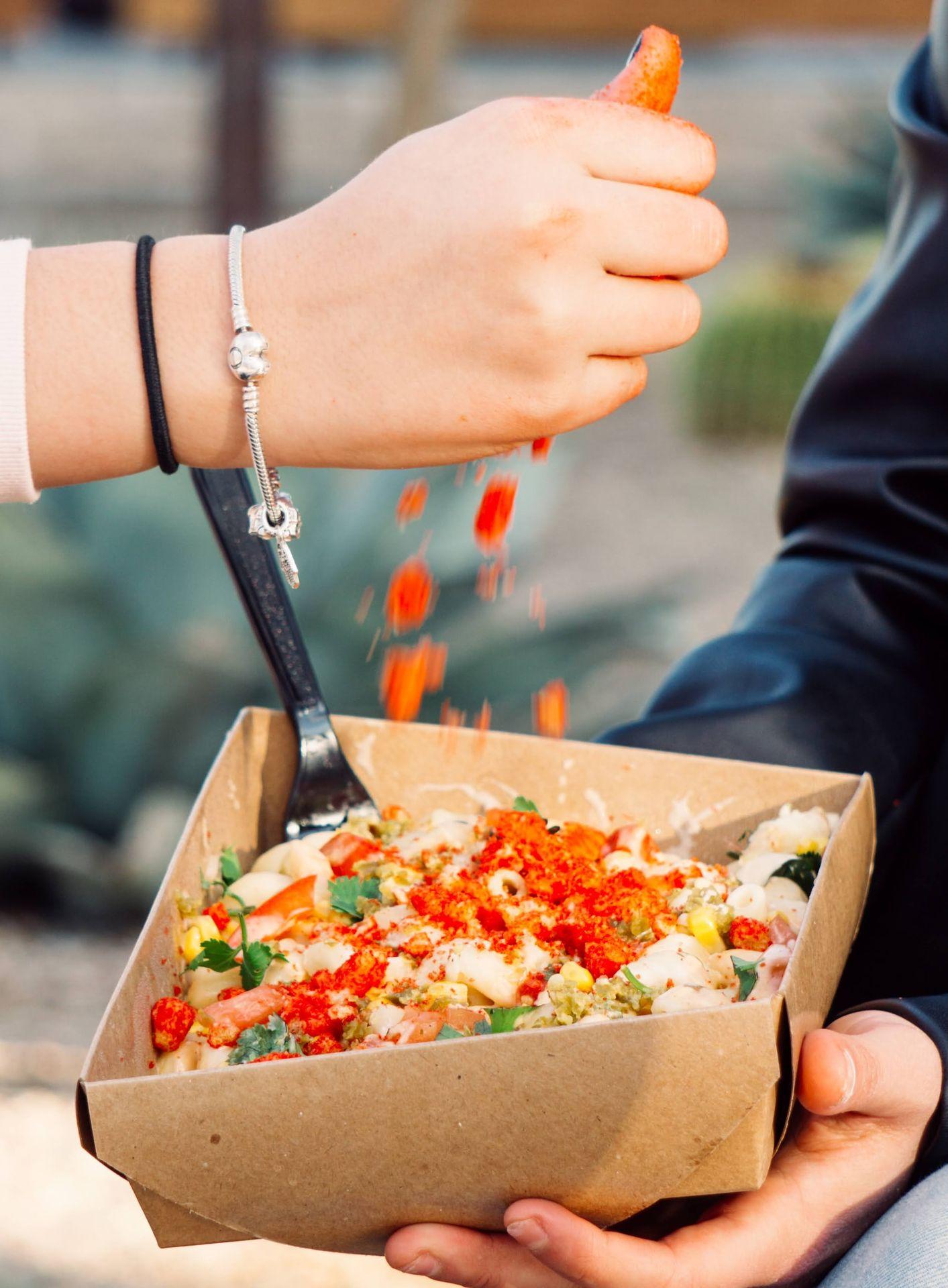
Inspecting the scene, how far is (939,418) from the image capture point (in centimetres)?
165

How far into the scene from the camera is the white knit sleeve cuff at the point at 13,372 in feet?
3.32

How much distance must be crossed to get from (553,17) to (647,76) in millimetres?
12073

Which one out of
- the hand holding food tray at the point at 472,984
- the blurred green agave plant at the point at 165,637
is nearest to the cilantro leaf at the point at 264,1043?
the hand holding food tray at the point at 472,984

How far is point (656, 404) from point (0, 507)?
6.43 m

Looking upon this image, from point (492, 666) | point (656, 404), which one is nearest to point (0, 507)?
point (492, 666)

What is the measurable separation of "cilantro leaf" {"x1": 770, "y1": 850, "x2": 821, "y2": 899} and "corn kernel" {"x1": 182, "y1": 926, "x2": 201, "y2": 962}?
0.49m

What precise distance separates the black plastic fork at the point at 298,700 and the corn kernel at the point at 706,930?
0.39 meters

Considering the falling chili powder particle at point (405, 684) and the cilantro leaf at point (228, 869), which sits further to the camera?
the falling chili powder particle at point (405, 684)

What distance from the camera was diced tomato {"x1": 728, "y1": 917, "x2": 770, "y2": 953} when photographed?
117cm

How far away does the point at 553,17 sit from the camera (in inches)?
479

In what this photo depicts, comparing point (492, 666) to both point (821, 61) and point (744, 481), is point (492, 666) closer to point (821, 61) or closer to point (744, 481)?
point (744, 481)

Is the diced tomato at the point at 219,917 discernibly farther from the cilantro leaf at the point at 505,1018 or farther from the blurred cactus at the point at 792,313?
the blurred cactus at the point at 792,313

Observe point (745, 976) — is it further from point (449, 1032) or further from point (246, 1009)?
point (246, 1009)

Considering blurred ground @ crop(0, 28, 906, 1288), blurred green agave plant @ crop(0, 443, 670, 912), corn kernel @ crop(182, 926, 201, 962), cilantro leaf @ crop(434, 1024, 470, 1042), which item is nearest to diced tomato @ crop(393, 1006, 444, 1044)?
cilantro leaf @ crop(434, 1024, 470, 1042)
